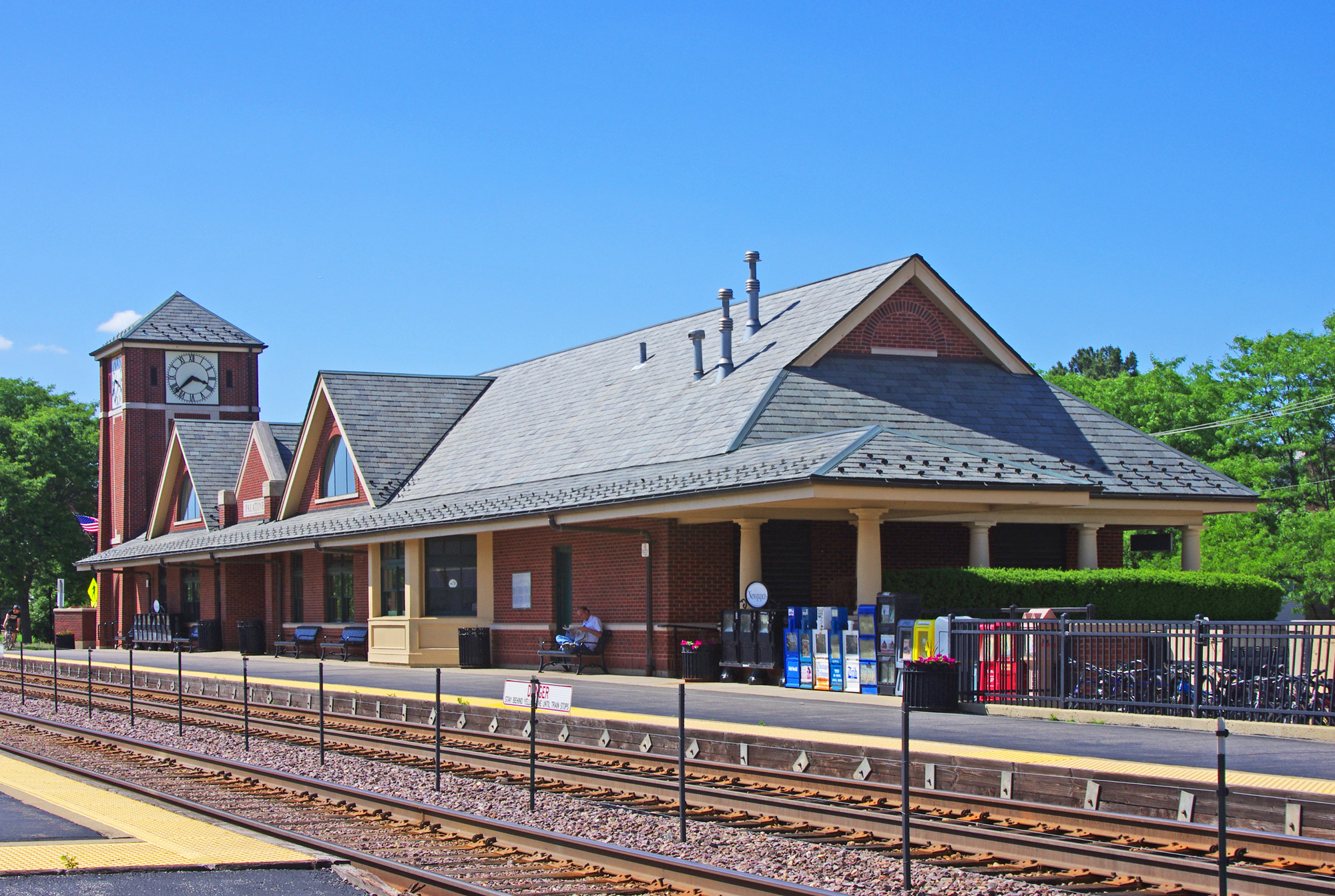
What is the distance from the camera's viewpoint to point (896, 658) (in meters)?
19.8

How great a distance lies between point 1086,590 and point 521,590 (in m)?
11.9

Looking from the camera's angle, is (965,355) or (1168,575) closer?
(1168,575)

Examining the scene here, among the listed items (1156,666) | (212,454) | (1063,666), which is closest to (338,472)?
(212,454)

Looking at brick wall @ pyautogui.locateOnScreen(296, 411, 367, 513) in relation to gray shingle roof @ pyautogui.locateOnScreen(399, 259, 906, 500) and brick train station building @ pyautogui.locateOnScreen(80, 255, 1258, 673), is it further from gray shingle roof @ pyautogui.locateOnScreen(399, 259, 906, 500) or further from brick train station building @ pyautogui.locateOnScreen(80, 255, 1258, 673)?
gray shingle roof @ pyautogui.locateOnScreen(399, 259, 906, 500)

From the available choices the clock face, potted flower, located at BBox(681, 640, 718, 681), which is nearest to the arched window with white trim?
potted flower, located at BBox(681, 640, 718, 681)

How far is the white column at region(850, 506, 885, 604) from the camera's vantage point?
69.6 ft

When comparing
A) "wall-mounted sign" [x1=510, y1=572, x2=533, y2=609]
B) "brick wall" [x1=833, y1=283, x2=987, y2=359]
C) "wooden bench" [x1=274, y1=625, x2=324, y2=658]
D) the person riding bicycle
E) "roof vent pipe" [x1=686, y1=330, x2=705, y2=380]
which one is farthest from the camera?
the person riding bicycle

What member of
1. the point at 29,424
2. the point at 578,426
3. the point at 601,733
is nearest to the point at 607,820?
the point at 601,733

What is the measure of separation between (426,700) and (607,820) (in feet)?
29.1

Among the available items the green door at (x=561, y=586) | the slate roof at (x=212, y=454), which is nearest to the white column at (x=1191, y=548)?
the green door at (x=561, y=586)

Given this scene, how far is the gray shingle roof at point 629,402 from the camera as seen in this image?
87.6 feet

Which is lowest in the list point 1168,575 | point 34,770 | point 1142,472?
point 34,770

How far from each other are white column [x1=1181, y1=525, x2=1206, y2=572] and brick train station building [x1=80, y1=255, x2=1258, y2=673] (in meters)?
0.06

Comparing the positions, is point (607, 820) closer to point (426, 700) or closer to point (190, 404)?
point (426, 700)
